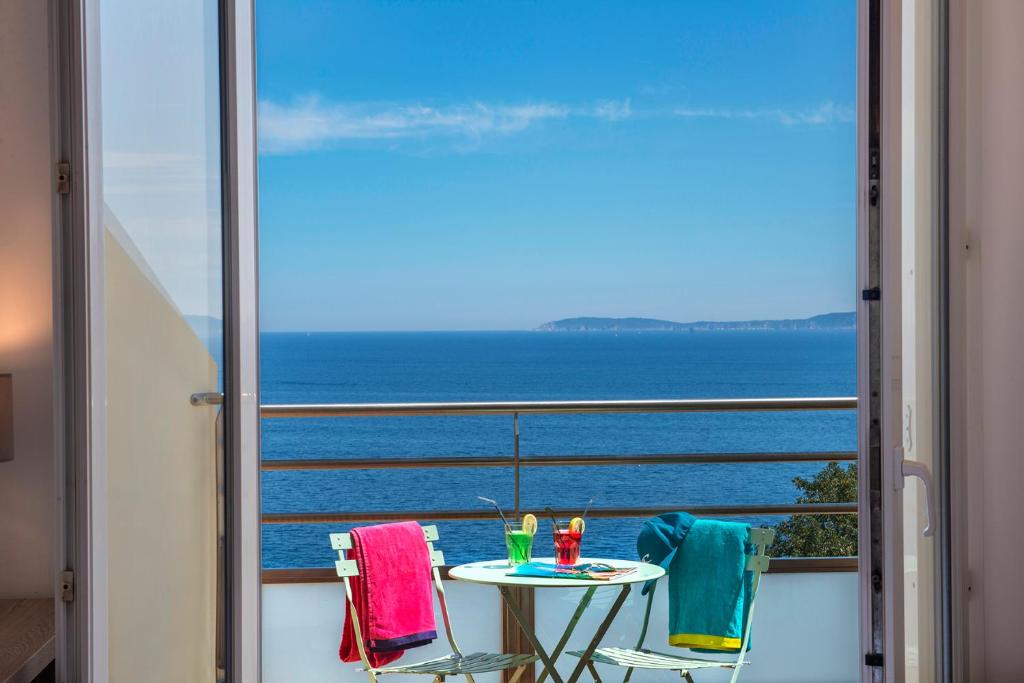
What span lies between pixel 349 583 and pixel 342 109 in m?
24.4

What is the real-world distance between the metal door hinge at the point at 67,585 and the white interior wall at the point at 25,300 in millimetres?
1069

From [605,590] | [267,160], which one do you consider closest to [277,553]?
[267,160]

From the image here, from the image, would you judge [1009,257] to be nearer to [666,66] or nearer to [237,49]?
[237,49]

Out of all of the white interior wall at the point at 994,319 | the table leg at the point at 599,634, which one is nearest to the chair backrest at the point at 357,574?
the table leg at the point at 599,634

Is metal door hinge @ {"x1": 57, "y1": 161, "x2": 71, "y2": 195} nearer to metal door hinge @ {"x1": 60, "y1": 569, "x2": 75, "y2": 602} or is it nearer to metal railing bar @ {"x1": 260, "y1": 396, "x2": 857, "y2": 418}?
metal door hinge @ {"x1": 60, "y1": 569, "x2": 75, "y2": 602}

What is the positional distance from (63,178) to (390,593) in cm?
219

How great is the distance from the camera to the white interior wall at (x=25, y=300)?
104 inches

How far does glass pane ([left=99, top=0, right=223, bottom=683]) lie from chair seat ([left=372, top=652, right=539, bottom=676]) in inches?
49.1

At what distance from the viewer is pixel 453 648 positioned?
3.66m

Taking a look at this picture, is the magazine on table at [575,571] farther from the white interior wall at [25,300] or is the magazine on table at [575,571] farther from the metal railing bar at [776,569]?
the white interior wall at [25,300]

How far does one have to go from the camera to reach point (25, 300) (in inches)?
105

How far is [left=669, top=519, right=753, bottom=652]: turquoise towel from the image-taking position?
141 inches

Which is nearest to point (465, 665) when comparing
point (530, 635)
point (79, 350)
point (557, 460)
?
point (530, 635)

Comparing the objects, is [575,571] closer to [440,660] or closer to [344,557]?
[440,660]
